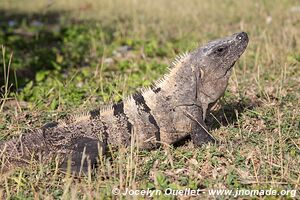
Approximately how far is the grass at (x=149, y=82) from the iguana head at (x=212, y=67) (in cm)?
57

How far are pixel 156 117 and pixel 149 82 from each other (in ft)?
7.78

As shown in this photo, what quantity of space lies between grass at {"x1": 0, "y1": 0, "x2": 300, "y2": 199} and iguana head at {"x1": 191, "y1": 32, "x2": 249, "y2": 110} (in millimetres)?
570

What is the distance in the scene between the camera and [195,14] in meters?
12.3

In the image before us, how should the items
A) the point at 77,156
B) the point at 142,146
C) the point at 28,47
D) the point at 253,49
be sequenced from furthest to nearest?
the point at 28,47 → the point at 253,49 → the point at 142,146 → the point at 77,156

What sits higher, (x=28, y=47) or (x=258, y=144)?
(x=28, y=47)

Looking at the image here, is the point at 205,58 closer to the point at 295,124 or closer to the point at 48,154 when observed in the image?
the point at 295,124

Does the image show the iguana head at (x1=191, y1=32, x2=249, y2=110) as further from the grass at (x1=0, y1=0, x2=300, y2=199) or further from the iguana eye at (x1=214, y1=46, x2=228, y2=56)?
the grass at (x1=0, y1=0, x2=300, y2=199)

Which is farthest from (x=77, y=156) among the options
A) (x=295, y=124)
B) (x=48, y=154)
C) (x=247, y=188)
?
(x=295, y=124)

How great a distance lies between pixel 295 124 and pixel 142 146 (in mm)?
1946

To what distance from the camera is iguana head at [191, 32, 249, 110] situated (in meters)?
5.21

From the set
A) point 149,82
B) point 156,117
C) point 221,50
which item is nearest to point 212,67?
point 221,50

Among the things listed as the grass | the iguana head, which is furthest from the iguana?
the grass

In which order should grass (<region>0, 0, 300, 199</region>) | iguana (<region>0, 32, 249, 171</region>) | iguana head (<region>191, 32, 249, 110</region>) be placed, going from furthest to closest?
iguana head (<region>191, 32, 249, 110</region>) → iguana (<region>0, 32, 249, 171</region>) → grass (<region>0, 0, 300, 199</region>)

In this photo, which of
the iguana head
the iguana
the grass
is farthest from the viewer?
the iguana head
